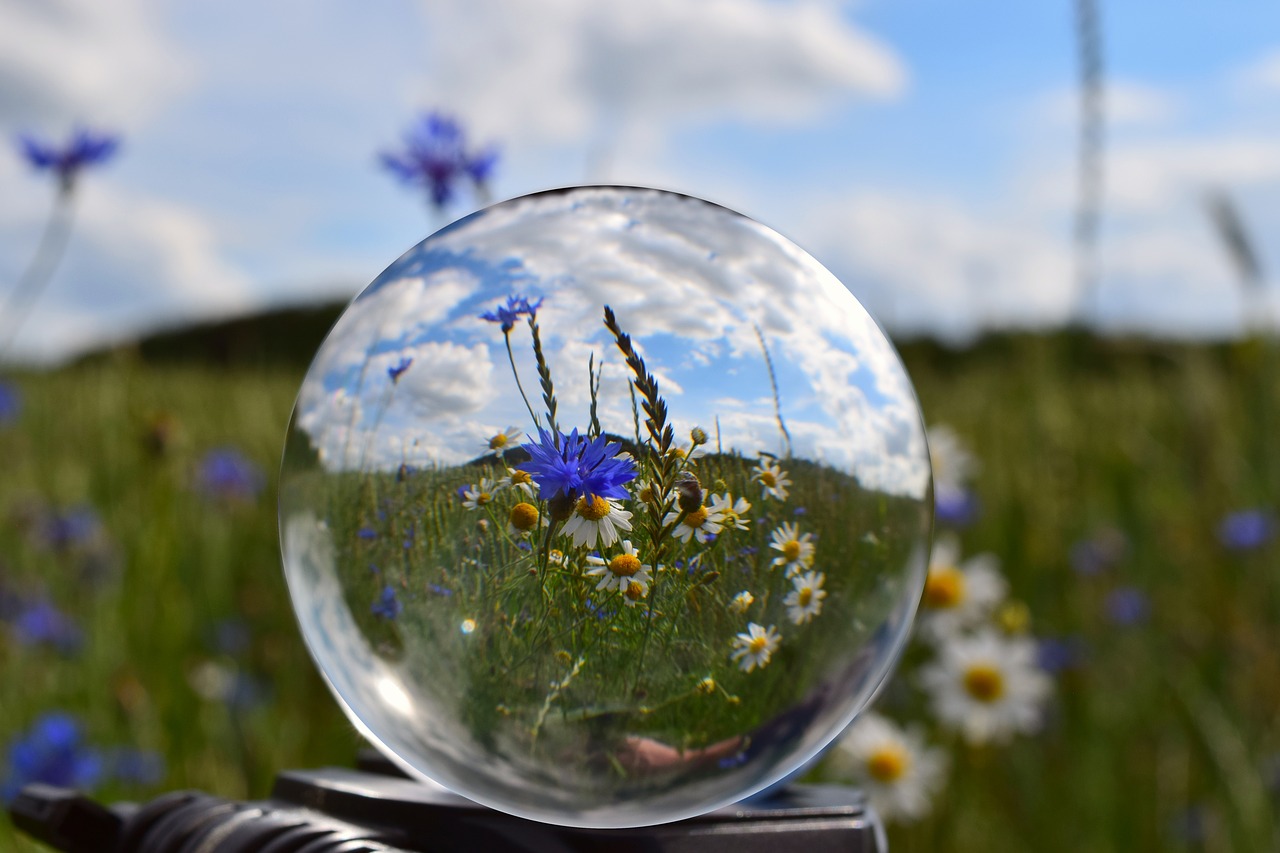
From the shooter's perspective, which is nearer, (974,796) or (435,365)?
(435,365)

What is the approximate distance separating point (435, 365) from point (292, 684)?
229 cm

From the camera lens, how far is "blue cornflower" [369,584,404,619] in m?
0.62

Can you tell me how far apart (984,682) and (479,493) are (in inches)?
61.5

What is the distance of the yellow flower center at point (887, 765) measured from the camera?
5.57 feet

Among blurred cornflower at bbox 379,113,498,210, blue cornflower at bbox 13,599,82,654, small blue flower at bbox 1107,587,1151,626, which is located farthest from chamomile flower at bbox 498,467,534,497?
small blue flower at bbox 1107,587,1151,626

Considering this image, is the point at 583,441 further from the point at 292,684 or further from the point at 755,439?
the point at 292,684

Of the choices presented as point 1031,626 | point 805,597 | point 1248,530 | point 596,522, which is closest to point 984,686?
point 1031,626

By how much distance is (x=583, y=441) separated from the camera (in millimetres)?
571

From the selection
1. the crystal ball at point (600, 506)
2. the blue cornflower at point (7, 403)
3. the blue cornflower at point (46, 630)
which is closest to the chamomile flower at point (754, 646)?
the crystal ball at point (600, 506)

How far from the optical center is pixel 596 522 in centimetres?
58

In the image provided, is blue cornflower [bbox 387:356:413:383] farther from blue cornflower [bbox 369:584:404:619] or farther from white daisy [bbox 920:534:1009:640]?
white daisy [bbox 920:534:1009:640]

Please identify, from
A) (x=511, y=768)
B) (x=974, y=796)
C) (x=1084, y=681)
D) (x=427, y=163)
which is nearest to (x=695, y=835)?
(x=511, y=768)

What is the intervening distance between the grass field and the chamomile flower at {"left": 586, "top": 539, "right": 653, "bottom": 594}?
4.49 ft

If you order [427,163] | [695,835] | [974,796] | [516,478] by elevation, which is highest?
[427,163]
